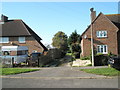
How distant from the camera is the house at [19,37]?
1072 inches

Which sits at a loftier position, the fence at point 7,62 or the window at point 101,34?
the window at point 101,34

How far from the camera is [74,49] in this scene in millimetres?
32688

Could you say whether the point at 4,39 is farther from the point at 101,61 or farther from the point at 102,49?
the point at 101,61

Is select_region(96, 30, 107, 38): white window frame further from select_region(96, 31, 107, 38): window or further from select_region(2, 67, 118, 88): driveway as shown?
select_region(2, 67, 118, 88): driveway

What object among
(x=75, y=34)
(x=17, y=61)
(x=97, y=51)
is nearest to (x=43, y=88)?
(x=17, y=61)

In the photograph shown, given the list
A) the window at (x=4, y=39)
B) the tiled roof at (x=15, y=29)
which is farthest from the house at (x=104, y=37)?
the window at (x=4, y=39)

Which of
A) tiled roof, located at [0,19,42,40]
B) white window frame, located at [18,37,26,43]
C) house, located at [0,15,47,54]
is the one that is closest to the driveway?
house, located at [0,15,47,54]

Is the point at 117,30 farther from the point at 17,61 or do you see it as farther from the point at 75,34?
the point at 75,34

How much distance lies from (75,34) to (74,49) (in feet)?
35.6

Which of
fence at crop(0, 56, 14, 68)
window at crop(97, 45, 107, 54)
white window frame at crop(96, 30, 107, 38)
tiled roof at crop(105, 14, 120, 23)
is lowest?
fence at crop(0, 56, 14, 68)

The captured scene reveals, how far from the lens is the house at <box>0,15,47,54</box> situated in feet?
89.3

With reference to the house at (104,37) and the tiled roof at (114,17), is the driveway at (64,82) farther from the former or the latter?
the tiled roof at (114,17)

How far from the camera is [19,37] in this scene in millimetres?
27969

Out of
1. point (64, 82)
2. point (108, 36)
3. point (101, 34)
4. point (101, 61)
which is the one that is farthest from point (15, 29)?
point (64, 82)
